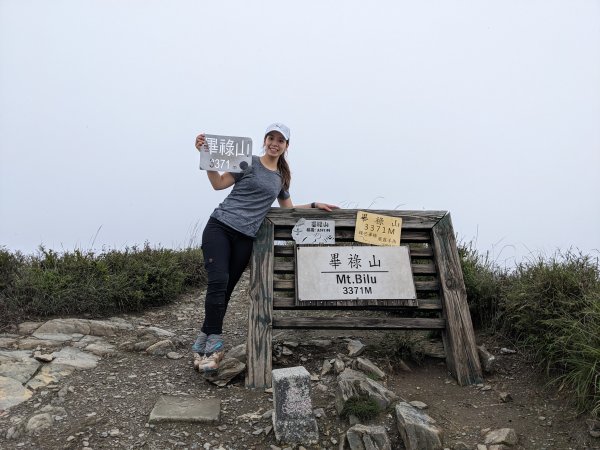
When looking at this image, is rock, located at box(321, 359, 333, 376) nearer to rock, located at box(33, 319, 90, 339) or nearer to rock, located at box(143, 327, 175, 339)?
rock, located at box(143, 327, 175, 339)

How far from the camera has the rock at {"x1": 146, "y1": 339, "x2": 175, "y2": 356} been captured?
16.1 ft

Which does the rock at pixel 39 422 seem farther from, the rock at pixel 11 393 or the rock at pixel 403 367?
the rock at pixel 403 367

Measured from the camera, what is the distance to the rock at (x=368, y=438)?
121 inches

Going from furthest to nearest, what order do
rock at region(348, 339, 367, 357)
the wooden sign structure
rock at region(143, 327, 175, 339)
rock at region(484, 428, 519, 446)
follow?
rock at region(143, 327, 175, 339) → rock at region(348, 339, 367, 357) → the wooden sign structure → rock at region(484, 428, 519, 446)

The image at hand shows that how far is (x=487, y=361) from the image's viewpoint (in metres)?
4.34

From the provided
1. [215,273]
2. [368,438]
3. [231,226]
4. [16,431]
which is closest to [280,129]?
[231,226]

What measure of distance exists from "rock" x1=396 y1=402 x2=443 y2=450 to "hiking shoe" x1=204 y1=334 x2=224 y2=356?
5.83 ft

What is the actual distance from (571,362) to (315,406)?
83.1 inches

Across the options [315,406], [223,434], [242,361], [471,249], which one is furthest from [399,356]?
[471,249]

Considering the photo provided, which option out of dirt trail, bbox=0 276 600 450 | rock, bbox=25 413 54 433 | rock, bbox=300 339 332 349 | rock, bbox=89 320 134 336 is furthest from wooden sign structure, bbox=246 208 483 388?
rock, bbox=89 320 134 336

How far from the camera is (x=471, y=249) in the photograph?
6.71 m

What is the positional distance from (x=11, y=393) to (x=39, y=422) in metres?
0.66

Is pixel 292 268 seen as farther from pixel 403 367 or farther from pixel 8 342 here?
pixel 8 342

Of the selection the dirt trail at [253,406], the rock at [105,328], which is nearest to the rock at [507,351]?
the dirt trail at [253,406]
